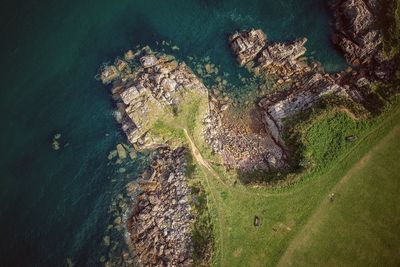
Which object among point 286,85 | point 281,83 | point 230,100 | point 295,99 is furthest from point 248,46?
point 295,99

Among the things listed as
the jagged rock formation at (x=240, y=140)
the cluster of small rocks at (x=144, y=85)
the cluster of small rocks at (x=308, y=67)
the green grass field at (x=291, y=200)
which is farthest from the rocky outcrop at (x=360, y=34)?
the cluster of small rocks at (x=144, y=85)

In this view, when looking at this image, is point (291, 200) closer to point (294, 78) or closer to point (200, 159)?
point (200, 159)

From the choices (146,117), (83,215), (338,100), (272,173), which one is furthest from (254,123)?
(83,215)

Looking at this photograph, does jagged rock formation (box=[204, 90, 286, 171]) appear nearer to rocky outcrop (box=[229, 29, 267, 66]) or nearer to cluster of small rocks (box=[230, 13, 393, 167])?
cluster of small rocks (box=[230, 13, 393, 167])

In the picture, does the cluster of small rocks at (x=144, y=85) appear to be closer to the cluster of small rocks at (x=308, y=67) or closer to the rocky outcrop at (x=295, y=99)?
the cluster of small rocks at (x=308, y=67)

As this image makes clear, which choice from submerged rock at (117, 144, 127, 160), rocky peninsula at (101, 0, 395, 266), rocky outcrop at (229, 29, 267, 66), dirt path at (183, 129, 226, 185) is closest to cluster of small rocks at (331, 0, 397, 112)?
rocky peninsula at (101, 0, 395, 266)

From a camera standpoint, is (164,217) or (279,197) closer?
(279,197)

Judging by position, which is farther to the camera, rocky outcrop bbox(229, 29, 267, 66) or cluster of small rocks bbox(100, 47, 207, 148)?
rocky outcrop bbox(229, 29, 267, 66)
